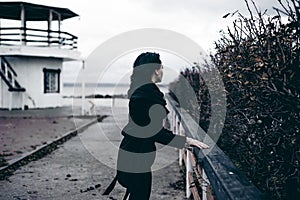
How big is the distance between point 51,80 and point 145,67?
2610cm

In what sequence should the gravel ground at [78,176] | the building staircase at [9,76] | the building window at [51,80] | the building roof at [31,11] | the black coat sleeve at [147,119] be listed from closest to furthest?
the black coat sleeve at [147,119], the gravel ground at [78,176], the building roof at [31,11], the building staircase at [9,76], the building window at [51,80]

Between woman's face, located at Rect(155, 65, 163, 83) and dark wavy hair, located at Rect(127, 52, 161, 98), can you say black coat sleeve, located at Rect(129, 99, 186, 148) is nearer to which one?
dark wavy hair, located at Rect(127, 52, 161, 98)

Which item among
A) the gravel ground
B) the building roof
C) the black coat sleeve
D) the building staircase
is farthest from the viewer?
the building staircase

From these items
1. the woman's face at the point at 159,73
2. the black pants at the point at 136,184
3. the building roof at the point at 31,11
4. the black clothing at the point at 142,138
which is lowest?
the black pants at the point at 136,184

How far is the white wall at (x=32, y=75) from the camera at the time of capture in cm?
2705

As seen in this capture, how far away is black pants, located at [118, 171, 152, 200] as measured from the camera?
12.7ft

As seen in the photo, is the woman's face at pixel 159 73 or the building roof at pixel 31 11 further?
the building roof at pixel 31 11

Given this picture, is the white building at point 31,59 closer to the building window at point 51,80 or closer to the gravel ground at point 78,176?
the building window at point 51,80

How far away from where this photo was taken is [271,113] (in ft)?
9.50

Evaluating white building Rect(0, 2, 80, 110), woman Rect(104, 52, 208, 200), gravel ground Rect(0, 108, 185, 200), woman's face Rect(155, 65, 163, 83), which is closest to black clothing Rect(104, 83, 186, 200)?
woman Rect(104, 52, 208, 200)

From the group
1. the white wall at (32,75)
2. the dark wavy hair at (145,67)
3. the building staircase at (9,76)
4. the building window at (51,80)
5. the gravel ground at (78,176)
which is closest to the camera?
the dark wavy hair at (145,67)


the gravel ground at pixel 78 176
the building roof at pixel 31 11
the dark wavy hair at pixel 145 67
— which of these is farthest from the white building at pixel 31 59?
the dark wavy hair at pixel 145 67

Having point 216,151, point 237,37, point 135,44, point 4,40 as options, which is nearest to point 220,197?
point 216,151

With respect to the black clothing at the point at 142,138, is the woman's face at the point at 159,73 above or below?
above
